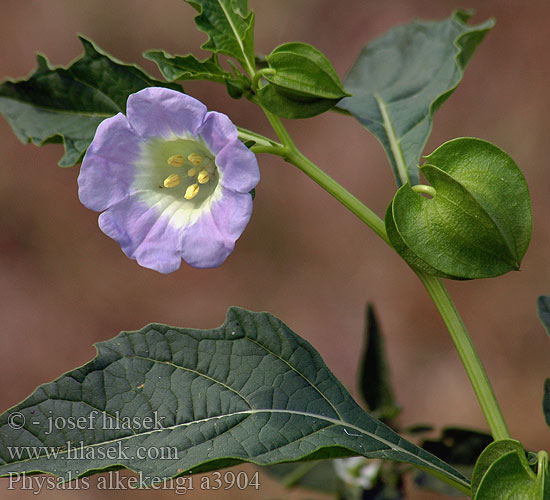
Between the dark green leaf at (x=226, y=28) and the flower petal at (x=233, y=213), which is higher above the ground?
the dark green leaf at (x=226, y=28)

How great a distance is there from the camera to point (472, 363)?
2.94ft

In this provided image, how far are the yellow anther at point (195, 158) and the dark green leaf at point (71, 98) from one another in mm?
130

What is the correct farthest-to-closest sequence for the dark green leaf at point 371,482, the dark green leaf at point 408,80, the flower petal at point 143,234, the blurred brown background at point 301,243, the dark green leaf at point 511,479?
1. the blurred brown background at point 301,243
2. the dark green leaf at point 371,482
3. the dark green leaf at point 408,80
4. the flower petal at point 143,234
5. the dark green leaf at point 511,479

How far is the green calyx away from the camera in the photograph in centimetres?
84

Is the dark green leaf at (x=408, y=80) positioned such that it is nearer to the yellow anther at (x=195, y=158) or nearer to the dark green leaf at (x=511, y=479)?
the yellow anther at (x=195, y=158)

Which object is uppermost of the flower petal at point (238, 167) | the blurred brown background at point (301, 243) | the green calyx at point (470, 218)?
the blurred brown background at point (301, 243)

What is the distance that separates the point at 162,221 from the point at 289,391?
264 millimetres

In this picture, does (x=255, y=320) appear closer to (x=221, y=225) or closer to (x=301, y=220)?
(x=221, y=225)

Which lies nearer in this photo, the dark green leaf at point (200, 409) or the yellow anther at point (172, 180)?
the dark green leaf at point (200, 409)

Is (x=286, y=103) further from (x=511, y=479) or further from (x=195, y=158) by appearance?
(x=511, y=479)

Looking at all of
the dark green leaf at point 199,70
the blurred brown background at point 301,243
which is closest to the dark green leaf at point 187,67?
the dark green leaf at point 199,70

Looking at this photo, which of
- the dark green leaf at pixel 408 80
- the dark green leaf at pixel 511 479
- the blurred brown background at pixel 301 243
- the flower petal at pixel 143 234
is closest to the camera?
the dark green leaf at pixel 511 479

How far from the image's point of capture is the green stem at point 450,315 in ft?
2.89

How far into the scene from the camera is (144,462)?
0.81 m
